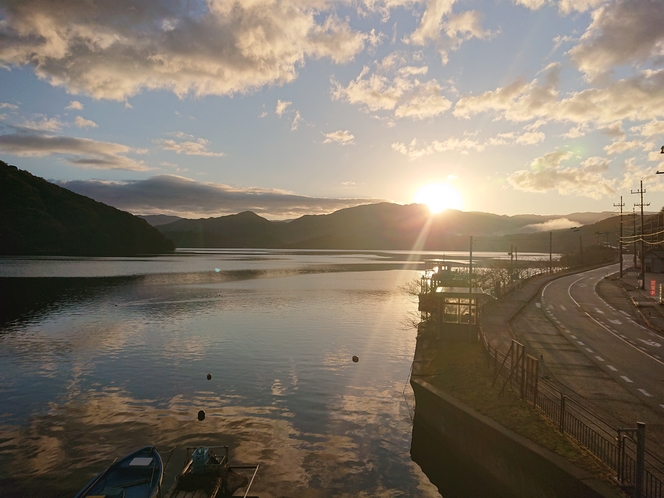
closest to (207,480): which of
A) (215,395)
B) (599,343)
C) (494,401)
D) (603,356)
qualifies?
(215,395)

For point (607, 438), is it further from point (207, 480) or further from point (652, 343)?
point (652, 343)

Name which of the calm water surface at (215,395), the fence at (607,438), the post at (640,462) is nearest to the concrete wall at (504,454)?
the post at (640,462)

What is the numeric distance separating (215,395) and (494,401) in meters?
16.9

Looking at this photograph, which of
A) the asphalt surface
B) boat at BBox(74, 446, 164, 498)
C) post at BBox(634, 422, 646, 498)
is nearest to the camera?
post at BBox(634, 422, 646, 498)

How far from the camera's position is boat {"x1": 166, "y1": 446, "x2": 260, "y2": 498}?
620 inches

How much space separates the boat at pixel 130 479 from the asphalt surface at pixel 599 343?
17376 millimetres

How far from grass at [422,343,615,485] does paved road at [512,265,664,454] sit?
10.2 feet

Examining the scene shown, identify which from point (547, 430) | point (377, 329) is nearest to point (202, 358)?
point (377, 329)

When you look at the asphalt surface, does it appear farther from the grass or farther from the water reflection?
the water reflection

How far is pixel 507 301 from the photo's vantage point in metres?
60.4

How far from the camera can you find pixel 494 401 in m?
19.8

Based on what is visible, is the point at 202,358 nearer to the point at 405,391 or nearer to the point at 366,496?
the point at 405,391

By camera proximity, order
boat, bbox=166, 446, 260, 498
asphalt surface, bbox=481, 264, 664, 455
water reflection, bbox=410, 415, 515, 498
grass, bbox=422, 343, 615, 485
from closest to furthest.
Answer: grass, bbox=422, 343, 615, 485 → boat, bbox=166, 446, 260, 498 → water reflection, bbox=410, 415, 515, 498 → asphalt surface, bbox=481, 264, 664, 455

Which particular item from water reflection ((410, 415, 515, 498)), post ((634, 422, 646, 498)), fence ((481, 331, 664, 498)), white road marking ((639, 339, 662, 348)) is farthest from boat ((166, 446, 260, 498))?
white road marking ((639, 339, 662, 348))
